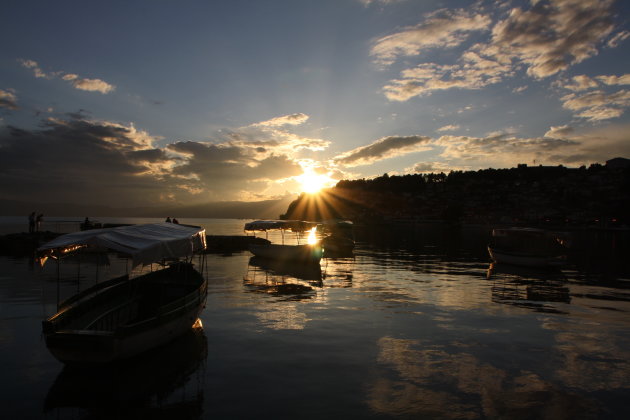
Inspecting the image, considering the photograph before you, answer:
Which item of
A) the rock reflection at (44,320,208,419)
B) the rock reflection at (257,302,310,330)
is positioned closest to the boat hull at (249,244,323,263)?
the rock reflection at (257,302,310,330)

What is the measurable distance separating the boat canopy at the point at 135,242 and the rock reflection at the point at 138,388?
339 centimetres

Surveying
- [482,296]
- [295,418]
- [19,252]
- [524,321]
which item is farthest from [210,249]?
[295,418]

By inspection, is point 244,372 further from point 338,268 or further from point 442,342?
point 338,268

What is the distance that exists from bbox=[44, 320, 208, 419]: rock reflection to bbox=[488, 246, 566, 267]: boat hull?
36884mm

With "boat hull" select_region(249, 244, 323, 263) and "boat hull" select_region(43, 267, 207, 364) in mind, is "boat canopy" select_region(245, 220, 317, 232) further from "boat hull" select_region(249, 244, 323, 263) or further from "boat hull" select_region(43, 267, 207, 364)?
"boat hull" select_region(43, 267, 207, 364)

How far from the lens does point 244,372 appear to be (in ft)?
38.5

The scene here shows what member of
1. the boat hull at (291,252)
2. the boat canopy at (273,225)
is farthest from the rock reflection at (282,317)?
the boat canopy at (273,225)

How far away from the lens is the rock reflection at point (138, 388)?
938 centimetres

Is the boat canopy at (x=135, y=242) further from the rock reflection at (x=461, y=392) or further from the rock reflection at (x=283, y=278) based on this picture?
the rock reflection at (x=283, y=278)

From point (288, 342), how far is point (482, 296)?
51.1 feet

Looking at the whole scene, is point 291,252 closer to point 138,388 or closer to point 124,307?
point 124,307

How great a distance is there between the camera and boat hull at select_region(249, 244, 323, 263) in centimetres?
3903

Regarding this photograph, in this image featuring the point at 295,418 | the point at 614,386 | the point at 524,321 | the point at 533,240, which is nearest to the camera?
the point at 295,418

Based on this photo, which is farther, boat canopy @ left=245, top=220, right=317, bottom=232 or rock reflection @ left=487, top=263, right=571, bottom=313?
boat canopy @ left=245, top=220, right=317, bottom=232
